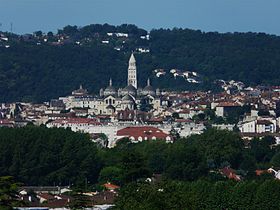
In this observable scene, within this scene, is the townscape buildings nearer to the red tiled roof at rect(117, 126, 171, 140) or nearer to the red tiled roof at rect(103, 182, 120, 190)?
the red tiled roof at rect(117, 126, 171, 140)

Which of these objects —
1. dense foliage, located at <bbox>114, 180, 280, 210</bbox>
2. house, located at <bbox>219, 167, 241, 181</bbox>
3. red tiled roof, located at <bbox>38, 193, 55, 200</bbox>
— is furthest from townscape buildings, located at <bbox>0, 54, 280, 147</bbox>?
dense foliage, located at <bbox>114, 180, 280, 210</bbox>

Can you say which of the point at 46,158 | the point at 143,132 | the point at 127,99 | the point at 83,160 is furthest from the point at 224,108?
the point at 46,158

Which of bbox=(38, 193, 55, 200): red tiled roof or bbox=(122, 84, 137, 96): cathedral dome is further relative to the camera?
bbox=(122, 84, 137, 96): cathedral dome

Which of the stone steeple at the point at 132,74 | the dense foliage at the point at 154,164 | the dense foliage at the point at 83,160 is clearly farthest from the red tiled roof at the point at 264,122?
the stone steeple at the point at 132,74

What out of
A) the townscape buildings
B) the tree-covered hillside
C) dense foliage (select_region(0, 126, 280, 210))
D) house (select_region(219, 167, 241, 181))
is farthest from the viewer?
the tree-covered hillside

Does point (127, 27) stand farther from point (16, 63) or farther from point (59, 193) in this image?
point (59, 193)

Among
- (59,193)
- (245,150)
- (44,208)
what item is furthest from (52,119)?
(44,208)
